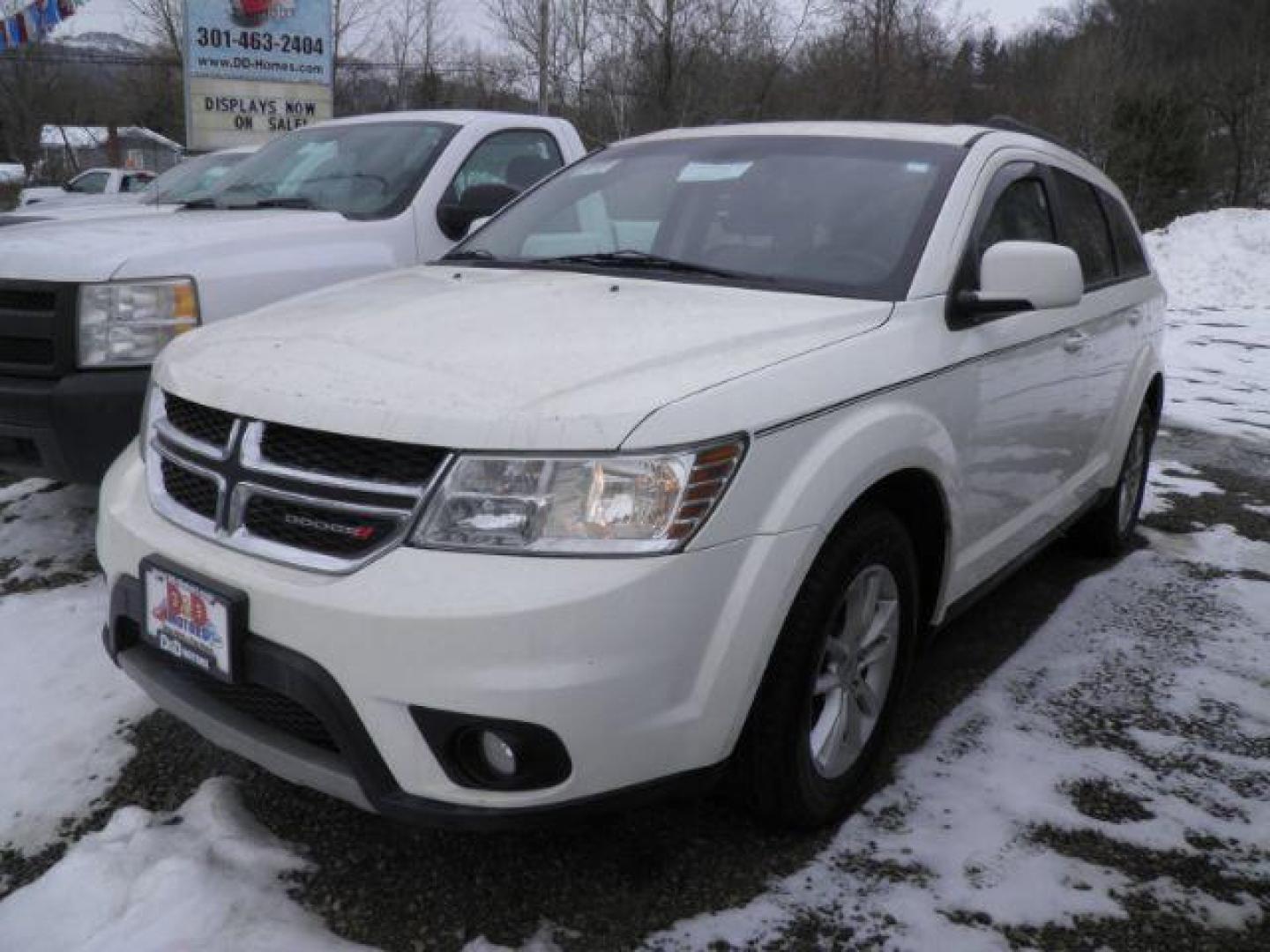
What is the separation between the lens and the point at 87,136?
4747 centimetres

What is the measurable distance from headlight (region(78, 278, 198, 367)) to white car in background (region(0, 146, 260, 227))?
4.62ft

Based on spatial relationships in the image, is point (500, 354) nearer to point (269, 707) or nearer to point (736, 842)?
point (269, 707)

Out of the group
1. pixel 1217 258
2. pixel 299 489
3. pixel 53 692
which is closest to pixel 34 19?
pixel 53 692

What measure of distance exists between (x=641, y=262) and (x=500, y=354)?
0.95 metres

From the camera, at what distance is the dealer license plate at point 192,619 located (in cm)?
210

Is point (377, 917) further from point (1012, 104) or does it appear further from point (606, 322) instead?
point (1012, 104)

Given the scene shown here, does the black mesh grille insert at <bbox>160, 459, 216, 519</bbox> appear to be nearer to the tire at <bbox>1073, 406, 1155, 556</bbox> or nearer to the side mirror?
the side mirror

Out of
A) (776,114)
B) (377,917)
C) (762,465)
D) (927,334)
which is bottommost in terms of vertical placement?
(377,917)

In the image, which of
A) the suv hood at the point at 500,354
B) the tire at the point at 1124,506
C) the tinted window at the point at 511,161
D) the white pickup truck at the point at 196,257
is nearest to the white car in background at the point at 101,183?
the tinted window at the point at 511,161

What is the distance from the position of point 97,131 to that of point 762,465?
5573 cm

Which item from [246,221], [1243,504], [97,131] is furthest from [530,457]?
[97,131]

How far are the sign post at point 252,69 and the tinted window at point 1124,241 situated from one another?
9.14m

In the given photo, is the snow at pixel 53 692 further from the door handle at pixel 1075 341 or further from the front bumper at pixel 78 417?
the door handle at pixel 1075 341

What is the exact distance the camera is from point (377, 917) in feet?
7.41
